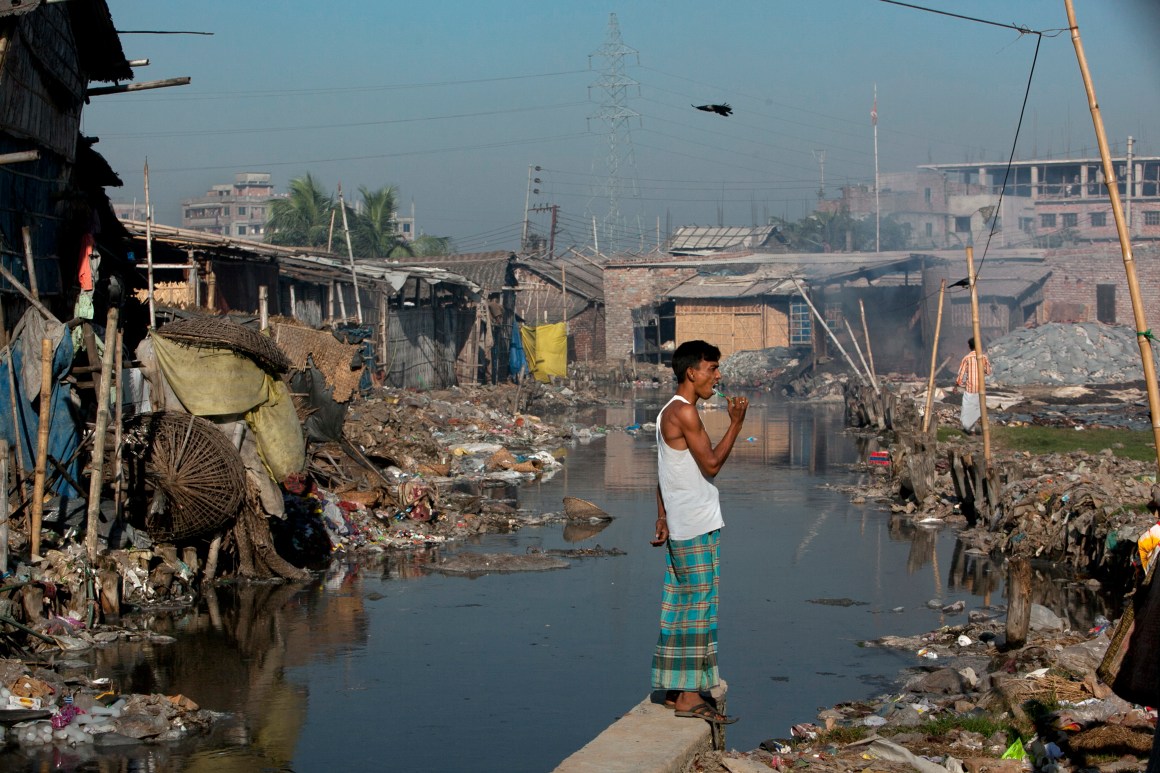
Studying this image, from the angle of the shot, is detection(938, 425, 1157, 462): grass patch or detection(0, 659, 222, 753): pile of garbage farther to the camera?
detection(938, 425, 1157, 462): grass patch

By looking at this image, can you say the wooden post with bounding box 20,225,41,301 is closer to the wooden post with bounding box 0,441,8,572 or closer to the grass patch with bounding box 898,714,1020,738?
the wooden post with bounding box 0,441,8,572

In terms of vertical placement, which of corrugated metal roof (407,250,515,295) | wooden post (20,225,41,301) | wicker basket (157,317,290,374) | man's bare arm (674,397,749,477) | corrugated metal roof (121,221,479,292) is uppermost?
corrugated metal roof (407,250,515,295)

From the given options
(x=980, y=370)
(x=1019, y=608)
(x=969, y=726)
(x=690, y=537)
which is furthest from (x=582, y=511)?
(x=690, y=537)

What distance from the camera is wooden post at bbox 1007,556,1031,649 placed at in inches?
322

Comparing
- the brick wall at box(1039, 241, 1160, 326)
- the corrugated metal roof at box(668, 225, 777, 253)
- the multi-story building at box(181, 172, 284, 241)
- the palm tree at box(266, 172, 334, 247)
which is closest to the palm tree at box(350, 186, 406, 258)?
the palm tree at box(266, 172, 334, 247)

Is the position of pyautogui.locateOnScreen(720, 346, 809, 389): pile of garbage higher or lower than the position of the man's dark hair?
higher

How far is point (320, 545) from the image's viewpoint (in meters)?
12.5

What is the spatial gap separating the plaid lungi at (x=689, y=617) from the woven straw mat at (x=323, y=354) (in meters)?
11.1

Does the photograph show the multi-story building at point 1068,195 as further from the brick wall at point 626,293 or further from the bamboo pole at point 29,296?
the bamboo pole at point 29,296

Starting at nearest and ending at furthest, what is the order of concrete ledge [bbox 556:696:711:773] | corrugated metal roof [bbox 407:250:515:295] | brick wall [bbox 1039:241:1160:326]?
1. concrete ledge [bbox 556:696:711:773]
2. corrugated metal roof [bbox 407:250:515:295]
3. brick wall [bbox 1039:241:1160:326]

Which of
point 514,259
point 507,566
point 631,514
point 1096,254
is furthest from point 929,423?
point 1096,254

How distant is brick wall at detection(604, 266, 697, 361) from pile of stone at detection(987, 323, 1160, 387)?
570 inches

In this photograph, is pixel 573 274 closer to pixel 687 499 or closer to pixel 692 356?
pixel 692 356

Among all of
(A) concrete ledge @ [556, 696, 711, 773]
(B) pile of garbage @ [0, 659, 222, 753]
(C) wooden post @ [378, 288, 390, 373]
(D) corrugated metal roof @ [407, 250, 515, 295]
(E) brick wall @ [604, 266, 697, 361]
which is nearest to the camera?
(A) concrete ledge @ [556, 696, 711, 773]
